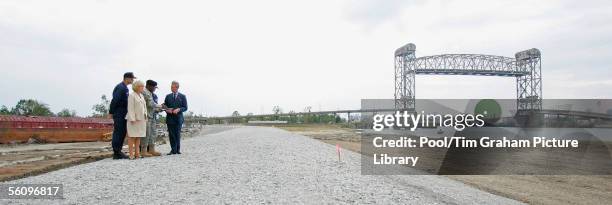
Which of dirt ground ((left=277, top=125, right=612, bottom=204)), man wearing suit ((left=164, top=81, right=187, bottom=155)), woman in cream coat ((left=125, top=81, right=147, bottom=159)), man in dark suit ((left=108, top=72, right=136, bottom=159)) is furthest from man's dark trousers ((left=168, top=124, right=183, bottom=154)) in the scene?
dirt ground ((left=277, top=125, right=612, bottom=204))

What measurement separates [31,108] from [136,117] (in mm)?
100817

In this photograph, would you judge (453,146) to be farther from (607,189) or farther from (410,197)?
(410,197)

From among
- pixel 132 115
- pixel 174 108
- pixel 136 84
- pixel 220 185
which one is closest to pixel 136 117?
pixel 132 115

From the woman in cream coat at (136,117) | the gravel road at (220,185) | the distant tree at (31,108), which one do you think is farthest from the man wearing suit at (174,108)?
the distant tree at (31,108)

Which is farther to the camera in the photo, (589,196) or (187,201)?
(589,196)

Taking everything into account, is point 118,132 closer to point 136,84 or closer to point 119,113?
point 119,113

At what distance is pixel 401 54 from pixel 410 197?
82.2 m

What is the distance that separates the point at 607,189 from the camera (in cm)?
1585

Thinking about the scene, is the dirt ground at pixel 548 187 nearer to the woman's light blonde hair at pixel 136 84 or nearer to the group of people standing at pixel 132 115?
the group of people standing at pixel 132 115

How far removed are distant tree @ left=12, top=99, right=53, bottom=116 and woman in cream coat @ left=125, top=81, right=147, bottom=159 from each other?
97.0 meters

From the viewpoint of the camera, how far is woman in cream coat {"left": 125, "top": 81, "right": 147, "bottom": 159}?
34.5 ft

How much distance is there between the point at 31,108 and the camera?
97250 millimetres

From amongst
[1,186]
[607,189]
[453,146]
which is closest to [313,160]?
[1,186]

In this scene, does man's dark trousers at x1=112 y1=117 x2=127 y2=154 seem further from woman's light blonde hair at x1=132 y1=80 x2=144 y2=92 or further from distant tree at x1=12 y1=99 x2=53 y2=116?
distant tree at x1=12 y1=99 x2=53 y2=116
